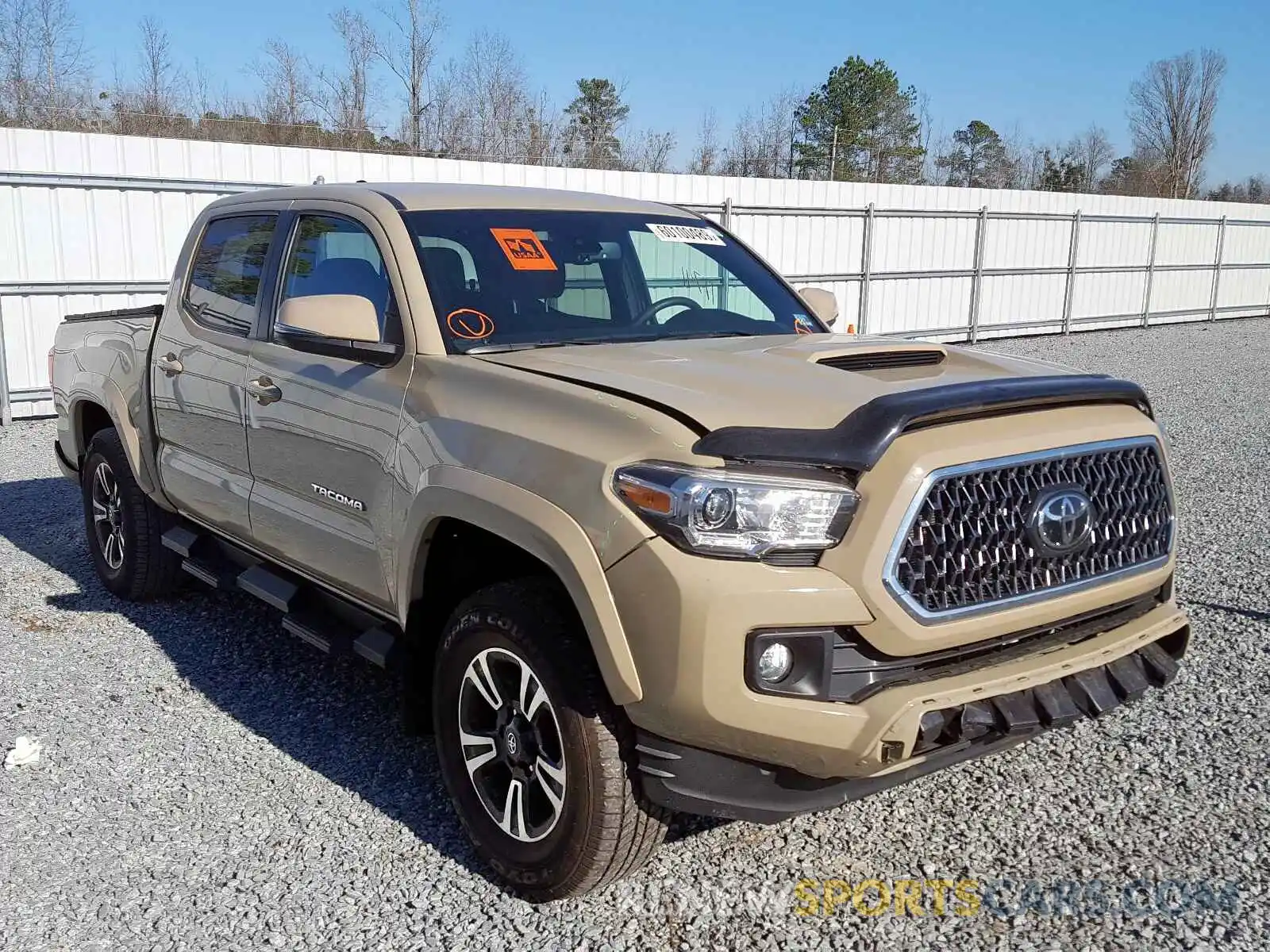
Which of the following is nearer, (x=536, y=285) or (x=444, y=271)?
(x=444, y=271)

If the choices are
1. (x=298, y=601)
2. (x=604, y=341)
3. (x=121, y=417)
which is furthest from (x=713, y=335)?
(x=121, y=417)

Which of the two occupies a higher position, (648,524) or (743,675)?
(648,524)

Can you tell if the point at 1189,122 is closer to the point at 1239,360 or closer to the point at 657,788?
the point at 1239,360

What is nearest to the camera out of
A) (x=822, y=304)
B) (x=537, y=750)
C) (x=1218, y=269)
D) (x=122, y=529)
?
(x=537, y=750)

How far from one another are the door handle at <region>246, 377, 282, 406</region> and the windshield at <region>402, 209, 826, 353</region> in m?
0.78

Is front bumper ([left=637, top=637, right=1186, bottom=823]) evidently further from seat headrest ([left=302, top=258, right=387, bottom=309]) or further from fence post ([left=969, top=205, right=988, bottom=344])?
fence post ([left=969, top=205, right=988, bottom=344])

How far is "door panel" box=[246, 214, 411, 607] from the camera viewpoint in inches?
137

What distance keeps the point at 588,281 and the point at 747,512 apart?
1.77m

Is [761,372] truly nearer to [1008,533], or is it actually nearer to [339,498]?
[1008,533]

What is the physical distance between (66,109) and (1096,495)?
24.6m

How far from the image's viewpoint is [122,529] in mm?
5523

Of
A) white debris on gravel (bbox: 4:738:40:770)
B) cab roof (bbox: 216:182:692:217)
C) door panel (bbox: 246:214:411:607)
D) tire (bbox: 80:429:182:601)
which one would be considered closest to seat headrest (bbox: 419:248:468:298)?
door panel (bbox: 246:214:411:607)

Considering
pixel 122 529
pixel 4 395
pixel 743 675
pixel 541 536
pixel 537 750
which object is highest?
pixel 541 536

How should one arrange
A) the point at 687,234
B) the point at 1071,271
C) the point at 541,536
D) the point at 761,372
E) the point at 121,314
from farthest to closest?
the point at 1071,271, the point at 121,314, the point at 687,234, the point at 761,372, the point at 541,536
